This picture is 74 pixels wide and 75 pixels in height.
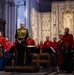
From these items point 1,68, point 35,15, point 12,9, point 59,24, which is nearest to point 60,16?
point 59,24

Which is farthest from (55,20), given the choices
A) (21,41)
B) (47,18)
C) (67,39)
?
(21,41)

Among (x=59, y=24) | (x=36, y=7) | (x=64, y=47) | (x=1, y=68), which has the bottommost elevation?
(x=1, y=68)

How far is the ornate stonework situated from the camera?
23328mm

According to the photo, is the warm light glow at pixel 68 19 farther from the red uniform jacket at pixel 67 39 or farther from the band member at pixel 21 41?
the band member at pixel 21 41

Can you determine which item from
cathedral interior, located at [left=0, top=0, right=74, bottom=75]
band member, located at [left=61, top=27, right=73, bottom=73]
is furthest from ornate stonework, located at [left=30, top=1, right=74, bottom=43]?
band member, located at [left=61, top=27, right=73, bottom=73]

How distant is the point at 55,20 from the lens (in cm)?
2341

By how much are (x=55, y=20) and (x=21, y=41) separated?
1390 cm

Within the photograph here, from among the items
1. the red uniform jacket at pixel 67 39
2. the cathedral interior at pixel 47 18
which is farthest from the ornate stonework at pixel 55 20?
the red uniform jacket at pixel 67 39

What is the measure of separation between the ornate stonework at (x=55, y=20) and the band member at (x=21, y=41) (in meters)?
13.6

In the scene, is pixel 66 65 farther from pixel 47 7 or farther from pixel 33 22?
pixel 47 7

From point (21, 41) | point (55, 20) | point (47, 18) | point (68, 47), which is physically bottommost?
point (68, 47)

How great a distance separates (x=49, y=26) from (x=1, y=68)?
13291 mm

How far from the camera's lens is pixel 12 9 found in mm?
20062

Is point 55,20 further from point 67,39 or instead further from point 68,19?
point 67,39
